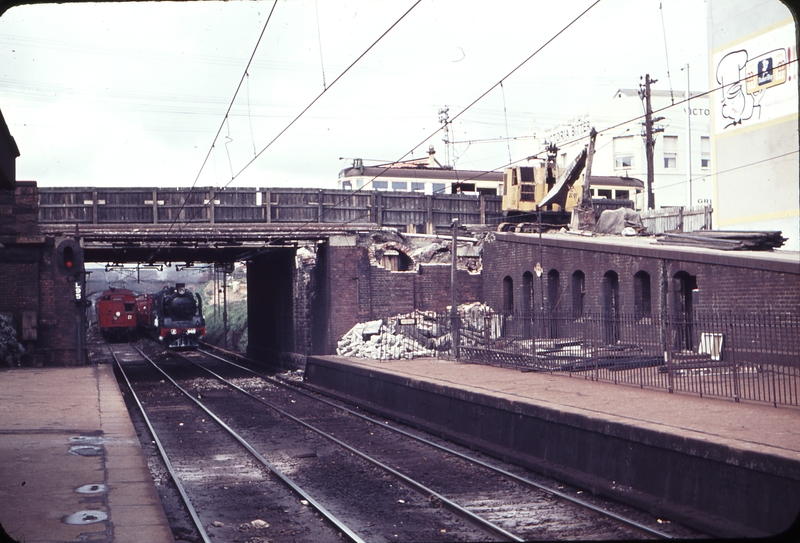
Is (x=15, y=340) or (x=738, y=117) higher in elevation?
(x=738, y=117)

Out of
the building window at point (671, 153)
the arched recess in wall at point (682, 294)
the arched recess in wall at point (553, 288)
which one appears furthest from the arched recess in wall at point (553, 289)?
the building window at point (671, 153)

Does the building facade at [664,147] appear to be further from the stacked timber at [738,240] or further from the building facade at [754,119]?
the stacked timber at [738,240]

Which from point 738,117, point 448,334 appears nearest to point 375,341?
point 448,334

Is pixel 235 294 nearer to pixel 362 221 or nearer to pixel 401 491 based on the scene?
pixel 362 221

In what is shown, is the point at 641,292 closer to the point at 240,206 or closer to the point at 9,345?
the point at 240,206

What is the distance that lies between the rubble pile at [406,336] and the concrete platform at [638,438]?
7.02 m

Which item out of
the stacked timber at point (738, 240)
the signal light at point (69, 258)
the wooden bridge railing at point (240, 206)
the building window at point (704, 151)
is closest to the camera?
the stacked timber at point (738, 240)

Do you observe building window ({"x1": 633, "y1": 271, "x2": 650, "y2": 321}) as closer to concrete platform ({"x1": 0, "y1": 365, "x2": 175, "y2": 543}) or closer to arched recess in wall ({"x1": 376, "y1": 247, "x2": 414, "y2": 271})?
arched recess in wall ({"x1": 376, "y1": 247, "x2": 414, "y2": 271})

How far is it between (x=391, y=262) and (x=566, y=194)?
321 inches

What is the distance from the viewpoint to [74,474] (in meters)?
10.1

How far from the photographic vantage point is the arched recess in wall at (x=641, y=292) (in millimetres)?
21500

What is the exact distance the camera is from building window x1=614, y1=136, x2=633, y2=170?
197ft

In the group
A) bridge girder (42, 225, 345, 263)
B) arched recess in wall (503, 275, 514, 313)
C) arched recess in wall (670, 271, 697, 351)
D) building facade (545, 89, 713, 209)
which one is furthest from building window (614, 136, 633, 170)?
arched recess in wall (670, 271, 697, 351)

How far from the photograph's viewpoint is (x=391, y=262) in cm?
2944
